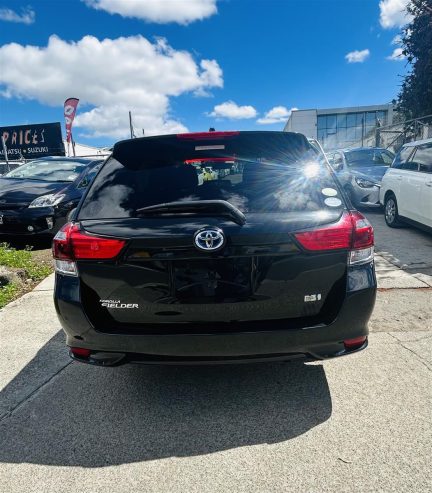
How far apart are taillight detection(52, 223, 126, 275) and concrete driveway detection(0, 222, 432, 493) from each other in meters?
0.99

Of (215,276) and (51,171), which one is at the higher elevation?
(51,171)

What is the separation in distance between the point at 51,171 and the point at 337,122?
4545cm

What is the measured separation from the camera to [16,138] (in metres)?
30.8

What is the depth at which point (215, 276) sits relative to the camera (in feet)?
7.03

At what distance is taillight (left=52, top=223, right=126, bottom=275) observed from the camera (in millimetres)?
2186

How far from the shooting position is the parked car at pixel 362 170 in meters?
9.73

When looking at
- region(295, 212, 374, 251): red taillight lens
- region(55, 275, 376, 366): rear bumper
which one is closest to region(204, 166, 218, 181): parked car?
region(295, 212, 374, 251): red taillight lens

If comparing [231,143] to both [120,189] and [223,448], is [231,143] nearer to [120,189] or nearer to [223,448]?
[120,189]

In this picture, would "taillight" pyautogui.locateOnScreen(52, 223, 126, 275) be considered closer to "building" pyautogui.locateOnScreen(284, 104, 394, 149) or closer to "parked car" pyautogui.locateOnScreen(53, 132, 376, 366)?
"parked car" pyautogui.locateOnScreen(53, 132, 376, 366)

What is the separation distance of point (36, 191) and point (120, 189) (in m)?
5.08

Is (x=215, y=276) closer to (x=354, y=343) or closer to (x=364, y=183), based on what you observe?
(x=354, y=343)

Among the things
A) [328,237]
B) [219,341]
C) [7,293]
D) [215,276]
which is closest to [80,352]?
[219,341]

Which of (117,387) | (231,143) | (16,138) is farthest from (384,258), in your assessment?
(16,138)

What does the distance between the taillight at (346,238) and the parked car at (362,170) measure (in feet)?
22.5
